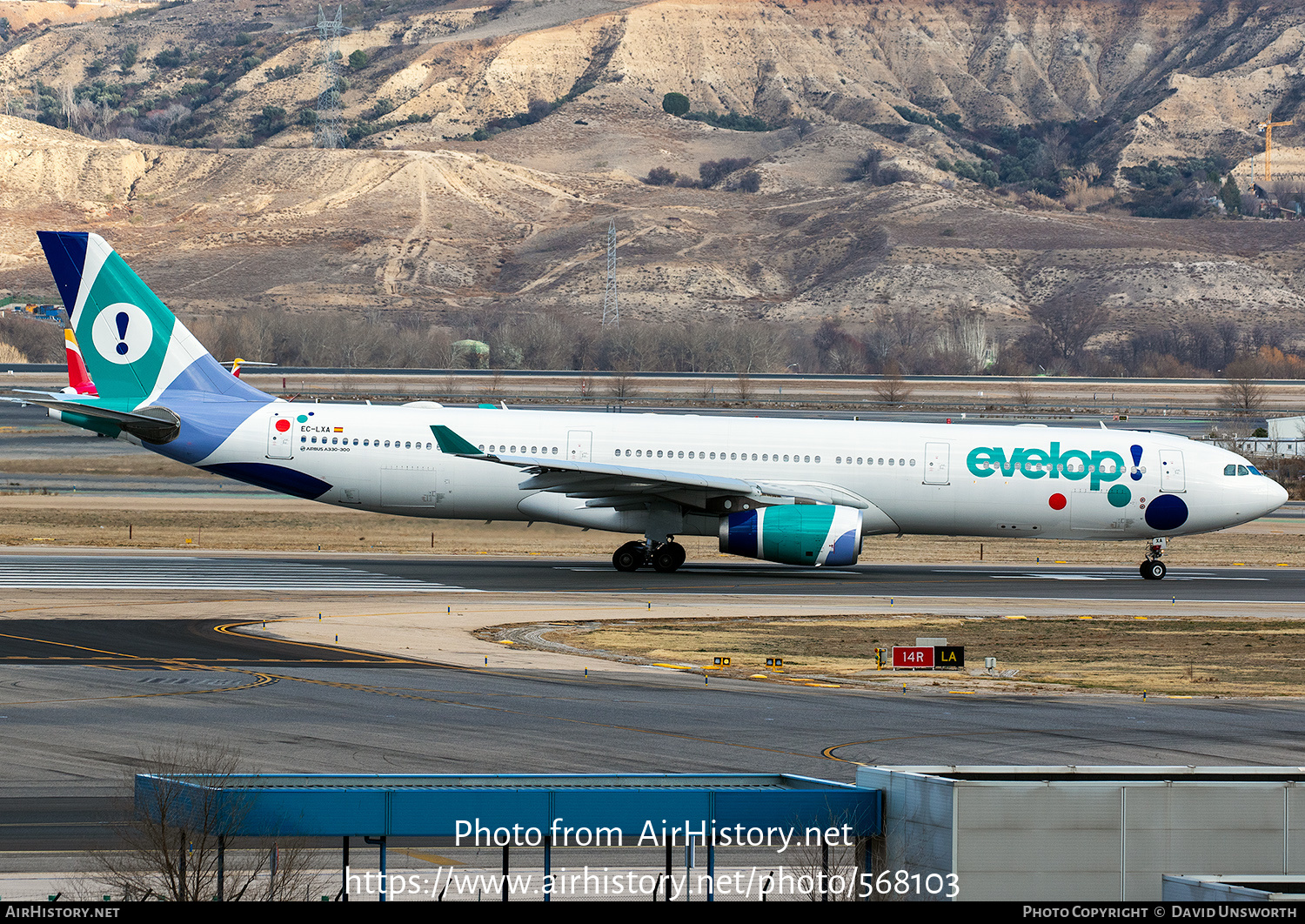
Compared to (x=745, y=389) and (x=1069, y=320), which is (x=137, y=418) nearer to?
(x=745, y=389)

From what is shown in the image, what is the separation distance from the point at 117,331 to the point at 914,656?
85.0 feet

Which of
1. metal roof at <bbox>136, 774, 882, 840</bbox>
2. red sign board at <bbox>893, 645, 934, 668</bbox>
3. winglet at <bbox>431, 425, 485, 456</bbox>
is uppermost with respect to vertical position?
winglet at <bbox>431, 425, 485, 456</bbox>

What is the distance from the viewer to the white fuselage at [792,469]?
42.5 metres

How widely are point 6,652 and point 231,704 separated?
720cm

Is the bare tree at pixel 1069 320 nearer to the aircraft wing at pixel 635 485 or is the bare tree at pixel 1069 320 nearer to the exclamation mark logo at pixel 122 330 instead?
the aircraft wing at pixel 635 485

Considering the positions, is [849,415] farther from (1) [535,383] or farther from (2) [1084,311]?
(2) [1084,311]

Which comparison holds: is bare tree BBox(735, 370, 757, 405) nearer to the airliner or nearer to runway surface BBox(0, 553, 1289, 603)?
runway surface BBox(0, 553, 1289, 603)

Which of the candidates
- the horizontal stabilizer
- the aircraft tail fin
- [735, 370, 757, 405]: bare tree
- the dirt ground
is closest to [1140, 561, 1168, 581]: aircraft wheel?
the dirt ground

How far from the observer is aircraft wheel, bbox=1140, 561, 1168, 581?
145 ft

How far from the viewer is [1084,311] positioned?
176500mm

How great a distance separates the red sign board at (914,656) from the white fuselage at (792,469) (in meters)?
13.4

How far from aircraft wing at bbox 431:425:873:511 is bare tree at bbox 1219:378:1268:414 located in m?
72.7

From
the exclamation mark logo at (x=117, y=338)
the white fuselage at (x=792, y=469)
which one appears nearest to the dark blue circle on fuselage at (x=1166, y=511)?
the white fuselage at (x=792, y=469)

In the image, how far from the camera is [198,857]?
13.0m
